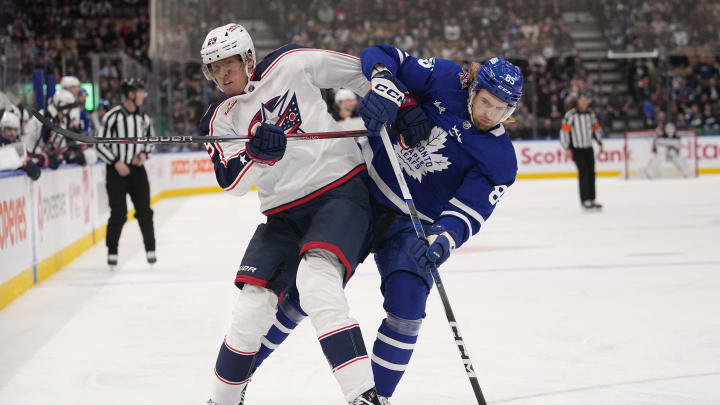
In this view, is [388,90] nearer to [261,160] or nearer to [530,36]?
[261,160]

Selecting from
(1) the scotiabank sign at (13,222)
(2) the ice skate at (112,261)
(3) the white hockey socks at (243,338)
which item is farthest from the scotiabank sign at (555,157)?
(3) the white hockey socks at (243,338)

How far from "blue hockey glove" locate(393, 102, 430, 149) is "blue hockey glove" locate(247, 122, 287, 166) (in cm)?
42

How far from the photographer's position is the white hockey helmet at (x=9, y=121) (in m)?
6.13

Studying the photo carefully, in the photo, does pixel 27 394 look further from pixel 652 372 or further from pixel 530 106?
pixel 530 106

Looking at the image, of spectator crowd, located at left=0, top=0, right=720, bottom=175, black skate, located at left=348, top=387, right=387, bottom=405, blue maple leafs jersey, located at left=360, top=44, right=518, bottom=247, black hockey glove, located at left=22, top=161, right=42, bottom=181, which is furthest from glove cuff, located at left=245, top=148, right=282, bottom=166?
spectator crowd, located at left=0, top=0, right=720, bottom=175

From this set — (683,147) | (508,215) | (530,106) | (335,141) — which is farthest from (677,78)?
(335,141)

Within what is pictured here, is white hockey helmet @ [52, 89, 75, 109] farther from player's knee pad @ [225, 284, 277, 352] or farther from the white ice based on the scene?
player's knee pad @ [225, 284, 277, 352]

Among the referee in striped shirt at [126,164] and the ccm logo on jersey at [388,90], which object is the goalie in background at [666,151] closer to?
the referee in striped shirt at [126,164]

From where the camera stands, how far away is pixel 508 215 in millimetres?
9945

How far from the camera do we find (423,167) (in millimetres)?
2768

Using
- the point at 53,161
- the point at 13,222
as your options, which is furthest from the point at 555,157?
the point at 13,222

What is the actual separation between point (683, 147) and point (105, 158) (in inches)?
472

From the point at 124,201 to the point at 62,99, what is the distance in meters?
1.12

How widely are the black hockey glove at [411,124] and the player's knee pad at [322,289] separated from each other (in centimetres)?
46
